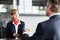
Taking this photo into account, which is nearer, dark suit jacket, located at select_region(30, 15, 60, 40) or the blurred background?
dark suit jacket, located at select_region(30, 15, 60, 40)

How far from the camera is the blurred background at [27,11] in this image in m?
4.45

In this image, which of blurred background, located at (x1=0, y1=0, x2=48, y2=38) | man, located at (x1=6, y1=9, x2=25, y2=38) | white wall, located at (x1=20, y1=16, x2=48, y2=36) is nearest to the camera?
man, located at (x1=6, y1=9, x2=25, y2=38)

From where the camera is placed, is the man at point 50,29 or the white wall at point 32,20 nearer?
the man at point 50,29

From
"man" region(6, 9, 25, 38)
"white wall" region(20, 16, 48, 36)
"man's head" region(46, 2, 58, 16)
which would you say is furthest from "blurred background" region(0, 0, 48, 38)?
"man's head" region(46, 2, 58, 16)

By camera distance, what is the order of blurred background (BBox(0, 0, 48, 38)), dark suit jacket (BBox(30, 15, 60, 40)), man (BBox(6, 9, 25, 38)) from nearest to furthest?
dark suit jacket (BBox(30, 15, 60, 40)) < man (BBox(6, 9, 25, 38)) < blurred background (BBox(0, 0, 48, 38))

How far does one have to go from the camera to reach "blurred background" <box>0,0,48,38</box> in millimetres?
4445

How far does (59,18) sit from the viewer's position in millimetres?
1528

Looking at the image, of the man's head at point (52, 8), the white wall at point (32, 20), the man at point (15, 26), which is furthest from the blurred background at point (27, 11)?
the man's head at point (52, 8)

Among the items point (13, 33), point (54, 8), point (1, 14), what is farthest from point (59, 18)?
point (1, 14)

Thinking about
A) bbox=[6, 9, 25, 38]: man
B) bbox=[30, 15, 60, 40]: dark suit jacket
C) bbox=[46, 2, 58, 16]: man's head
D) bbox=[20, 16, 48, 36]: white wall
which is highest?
bbox=[46, 2, 58, 16]: man's head

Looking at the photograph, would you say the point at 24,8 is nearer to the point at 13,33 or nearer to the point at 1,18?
the point at 1,18

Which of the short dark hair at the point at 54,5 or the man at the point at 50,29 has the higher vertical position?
the short dark hair at the point at 54,5

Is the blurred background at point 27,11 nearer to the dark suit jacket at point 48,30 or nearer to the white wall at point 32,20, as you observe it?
the white wall at point 32,20

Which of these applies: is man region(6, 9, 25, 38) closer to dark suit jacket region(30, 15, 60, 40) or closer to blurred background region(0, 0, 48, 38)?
blurred background region(0, 0, 48, 38)
